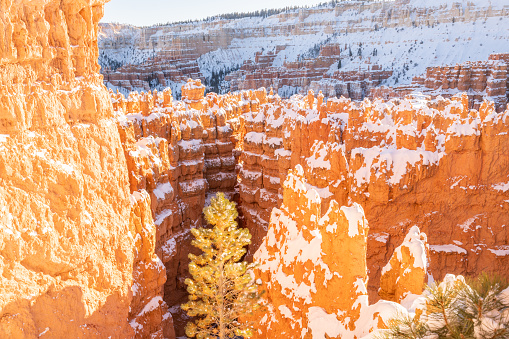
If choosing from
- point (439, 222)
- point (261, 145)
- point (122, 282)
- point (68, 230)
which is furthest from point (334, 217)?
point (261, 145)

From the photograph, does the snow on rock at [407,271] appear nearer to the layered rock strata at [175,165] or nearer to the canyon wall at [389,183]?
the canyon wall at [389,183]

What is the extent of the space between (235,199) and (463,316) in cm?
1646

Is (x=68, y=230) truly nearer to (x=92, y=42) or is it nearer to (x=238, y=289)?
(x=92, y=42)

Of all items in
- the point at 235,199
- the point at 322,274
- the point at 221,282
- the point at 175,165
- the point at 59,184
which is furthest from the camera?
the point at 235,199

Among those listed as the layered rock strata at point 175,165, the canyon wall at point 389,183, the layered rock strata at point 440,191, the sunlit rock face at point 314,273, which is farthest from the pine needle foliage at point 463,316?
the layered rock strata at point 440,191

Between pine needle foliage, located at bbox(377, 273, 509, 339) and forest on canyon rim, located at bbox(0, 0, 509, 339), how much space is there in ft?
0.06

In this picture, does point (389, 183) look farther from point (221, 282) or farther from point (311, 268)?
point (221, 282)

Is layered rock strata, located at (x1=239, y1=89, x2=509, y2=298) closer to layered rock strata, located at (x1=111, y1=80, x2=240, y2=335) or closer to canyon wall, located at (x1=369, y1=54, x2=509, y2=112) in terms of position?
layered rock strata, located at (x1=111, y1=80, x2=240, y2=335)

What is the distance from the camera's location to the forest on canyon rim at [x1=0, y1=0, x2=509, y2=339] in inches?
199

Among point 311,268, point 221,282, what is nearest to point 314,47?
point 221,282

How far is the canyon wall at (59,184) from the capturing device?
16.3 ft

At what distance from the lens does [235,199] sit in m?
19.7

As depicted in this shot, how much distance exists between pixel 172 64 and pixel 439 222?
7698 cm

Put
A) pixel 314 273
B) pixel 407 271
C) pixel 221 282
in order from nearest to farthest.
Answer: pixel 407 271, pixel 314 273, pixel 221 282
